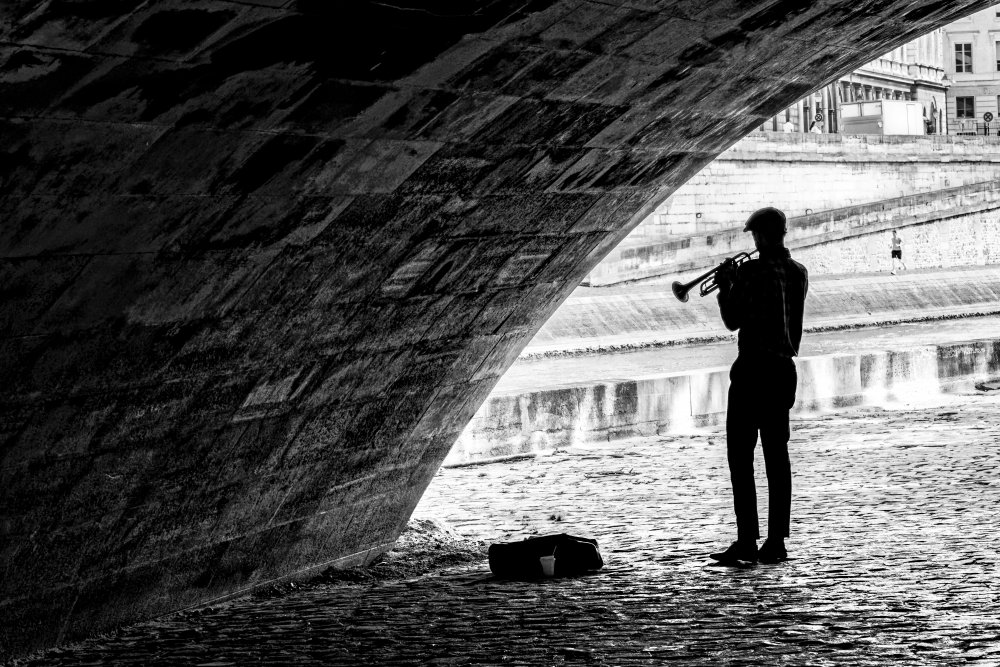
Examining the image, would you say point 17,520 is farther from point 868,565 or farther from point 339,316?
point 868,565

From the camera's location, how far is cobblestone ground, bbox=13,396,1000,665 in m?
6.03

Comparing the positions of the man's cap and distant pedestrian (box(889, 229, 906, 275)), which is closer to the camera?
the man's cap

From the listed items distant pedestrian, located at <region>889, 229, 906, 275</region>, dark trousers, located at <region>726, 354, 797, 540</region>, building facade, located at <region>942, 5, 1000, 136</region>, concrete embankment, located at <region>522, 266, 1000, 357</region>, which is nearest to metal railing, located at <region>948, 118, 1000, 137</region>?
building facade, located at <region>942, 5, 1000, 136</region>

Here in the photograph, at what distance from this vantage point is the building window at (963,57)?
9412 centimetres

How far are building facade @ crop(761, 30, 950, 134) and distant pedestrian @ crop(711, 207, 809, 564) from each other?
183 feet

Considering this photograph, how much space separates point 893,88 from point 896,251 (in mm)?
41270

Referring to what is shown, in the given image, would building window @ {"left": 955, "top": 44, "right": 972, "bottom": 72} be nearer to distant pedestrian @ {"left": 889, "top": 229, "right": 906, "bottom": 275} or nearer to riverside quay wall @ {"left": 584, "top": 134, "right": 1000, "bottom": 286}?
riverside quay wall @ {"left": 584, "top": 134, "right": 1000, "bottom": 286}

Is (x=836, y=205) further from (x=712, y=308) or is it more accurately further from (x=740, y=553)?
(x=740, y=553)

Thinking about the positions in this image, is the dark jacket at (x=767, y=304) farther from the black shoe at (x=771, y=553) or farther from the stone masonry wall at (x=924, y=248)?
the stone masonry wall at (x=924, y=248)

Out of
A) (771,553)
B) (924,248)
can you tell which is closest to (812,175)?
(924,248)

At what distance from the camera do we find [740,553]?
25.1 feet

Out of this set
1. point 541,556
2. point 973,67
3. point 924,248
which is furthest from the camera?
point 973,67

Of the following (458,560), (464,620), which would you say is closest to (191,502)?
(464,620)

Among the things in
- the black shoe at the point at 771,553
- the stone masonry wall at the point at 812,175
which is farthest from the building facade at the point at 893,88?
the black shoe at the point at 771,553
